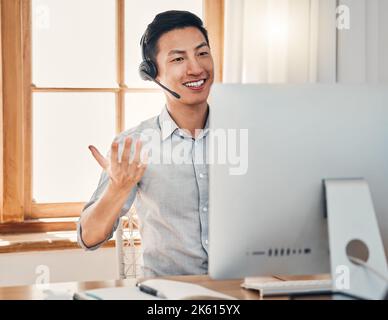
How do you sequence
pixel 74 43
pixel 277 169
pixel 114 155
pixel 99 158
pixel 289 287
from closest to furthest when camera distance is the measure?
pixel 277 169
pixel 289 287
pixel 114 155
pixel 99 158
pixel 74 43

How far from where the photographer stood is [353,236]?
1056mm

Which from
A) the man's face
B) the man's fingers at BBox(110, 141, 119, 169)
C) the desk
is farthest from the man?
the desk

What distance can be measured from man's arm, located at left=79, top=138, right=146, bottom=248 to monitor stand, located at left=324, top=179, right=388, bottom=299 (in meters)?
0.48

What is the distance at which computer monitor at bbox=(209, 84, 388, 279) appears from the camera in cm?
104

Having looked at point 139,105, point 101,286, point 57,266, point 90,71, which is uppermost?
point 90,71

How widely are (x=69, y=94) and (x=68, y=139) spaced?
0.60 feet

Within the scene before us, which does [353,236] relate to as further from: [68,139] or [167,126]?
[68,139]

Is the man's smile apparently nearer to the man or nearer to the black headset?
the man

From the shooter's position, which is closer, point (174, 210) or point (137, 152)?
point (137, 152)

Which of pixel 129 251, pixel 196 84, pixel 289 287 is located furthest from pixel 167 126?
pixel 289 287

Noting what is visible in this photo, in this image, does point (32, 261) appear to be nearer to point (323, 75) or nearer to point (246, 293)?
point (246, 293)

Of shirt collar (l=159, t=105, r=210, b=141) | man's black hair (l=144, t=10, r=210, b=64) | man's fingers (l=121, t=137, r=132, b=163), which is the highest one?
man's black hair (l=144, t=10, r=210, b=64)

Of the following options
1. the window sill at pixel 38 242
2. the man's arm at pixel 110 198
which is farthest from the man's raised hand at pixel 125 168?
the window sill at pixel 38 242
